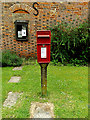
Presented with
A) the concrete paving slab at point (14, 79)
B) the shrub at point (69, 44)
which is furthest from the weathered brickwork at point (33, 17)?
the concrete paving slab at point (14, 79)

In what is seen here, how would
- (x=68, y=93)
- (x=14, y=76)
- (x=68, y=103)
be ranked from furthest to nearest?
1. (x=14, y=76)
2. (x=68, y=93)
3. (x=68, y=103)

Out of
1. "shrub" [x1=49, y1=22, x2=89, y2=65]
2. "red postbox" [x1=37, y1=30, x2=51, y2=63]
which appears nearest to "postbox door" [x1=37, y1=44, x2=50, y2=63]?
"red postbox" [x1=37, y1=30, x2=51, y2=63]

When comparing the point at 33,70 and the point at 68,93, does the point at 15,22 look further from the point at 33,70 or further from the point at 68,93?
the point at 68,93

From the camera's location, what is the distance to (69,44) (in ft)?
23.6

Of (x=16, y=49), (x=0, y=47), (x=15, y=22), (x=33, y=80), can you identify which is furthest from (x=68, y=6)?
(x=33, y=80)

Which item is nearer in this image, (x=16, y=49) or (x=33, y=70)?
(x=33, y=70)

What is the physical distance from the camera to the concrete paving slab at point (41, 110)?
2.99 metres

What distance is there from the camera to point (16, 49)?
775 cm

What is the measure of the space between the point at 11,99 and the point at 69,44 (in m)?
4.46

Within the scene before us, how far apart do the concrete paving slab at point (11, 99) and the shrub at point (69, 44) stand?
358cm

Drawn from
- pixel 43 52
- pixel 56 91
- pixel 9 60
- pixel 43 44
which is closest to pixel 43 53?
pixel 43 52

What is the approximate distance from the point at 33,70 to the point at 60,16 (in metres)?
3.35

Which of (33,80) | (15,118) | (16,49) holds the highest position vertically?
(16,49)

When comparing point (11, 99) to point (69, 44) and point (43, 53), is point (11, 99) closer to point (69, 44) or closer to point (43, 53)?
point (43, 53)
